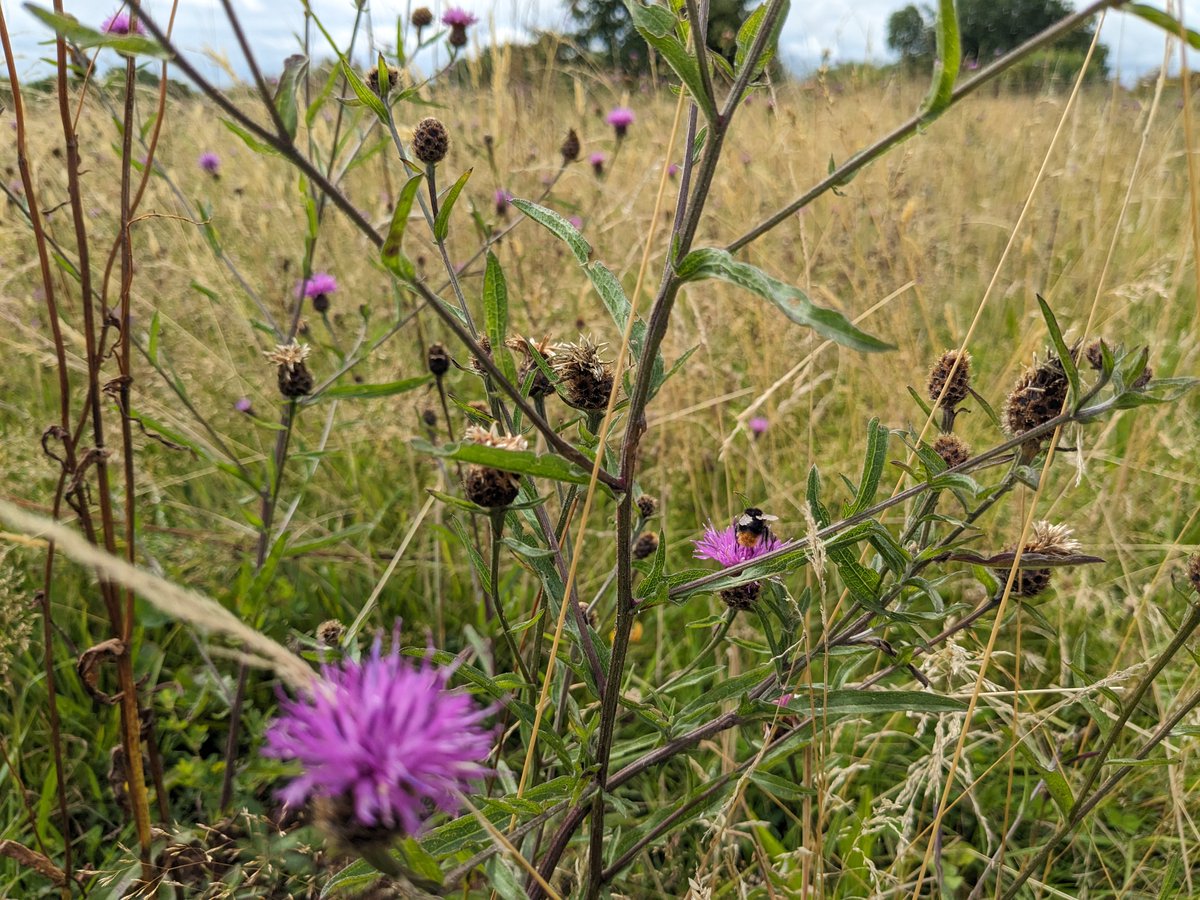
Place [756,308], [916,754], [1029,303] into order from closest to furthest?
[916,754], [756,308], [1029,303]

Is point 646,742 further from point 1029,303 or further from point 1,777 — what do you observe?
point 1029,303

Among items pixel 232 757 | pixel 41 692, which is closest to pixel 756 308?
pixel 232 757

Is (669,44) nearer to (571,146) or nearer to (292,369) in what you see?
(292,369)

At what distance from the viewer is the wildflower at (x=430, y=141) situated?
1367 millimetres

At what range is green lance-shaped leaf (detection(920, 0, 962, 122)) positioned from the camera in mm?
612

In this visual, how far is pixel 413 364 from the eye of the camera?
2.74 m

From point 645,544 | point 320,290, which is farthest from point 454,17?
point 645,544

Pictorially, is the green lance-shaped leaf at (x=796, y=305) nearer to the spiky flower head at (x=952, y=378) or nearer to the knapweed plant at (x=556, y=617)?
the knapweed plant at (x=556, y=617)

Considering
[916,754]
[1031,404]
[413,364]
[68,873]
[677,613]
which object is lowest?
[916,754]

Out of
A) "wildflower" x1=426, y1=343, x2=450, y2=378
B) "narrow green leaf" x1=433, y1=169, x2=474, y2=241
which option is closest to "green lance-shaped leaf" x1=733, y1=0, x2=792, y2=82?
"narrow green leaf" x1=433, y1=169, x2=474, y2=241

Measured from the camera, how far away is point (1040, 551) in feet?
3.53

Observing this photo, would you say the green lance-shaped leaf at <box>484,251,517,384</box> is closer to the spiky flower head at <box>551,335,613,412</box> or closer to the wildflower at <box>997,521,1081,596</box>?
the spiky flower head at <box>551,335,613,412</box>

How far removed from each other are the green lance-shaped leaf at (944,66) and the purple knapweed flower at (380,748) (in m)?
0.62

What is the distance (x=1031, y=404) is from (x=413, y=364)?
2.09 m
